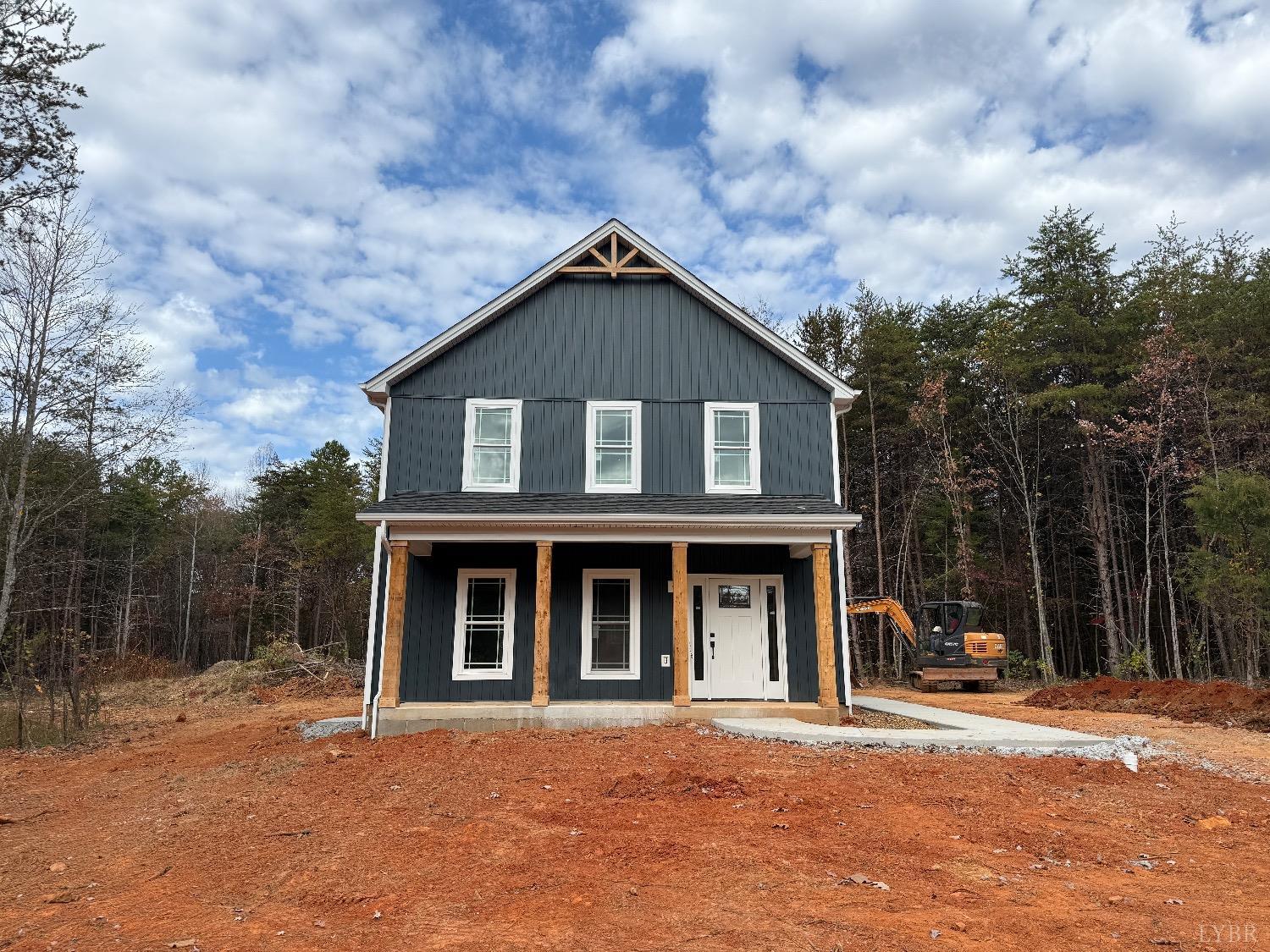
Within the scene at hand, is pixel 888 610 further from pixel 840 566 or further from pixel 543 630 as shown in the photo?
pixel 543 630

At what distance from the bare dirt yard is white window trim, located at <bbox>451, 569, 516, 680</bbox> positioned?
2.23m

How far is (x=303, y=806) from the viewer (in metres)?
7.70

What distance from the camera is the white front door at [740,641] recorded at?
12.9m

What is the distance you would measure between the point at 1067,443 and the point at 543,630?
21728 millimetres

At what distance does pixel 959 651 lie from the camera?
21047 millimetres

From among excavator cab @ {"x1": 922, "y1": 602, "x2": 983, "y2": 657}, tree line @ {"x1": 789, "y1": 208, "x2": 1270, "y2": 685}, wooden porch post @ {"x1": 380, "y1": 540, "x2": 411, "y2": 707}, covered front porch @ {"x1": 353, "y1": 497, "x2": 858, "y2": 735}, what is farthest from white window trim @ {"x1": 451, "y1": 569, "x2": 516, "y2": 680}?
tree line @ {"x1": 789, "y1": 208, "x2": 1270, "y2": 685}

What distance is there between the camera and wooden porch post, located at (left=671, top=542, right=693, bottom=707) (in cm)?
1167

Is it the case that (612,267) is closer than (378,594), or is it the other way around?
(378,594)

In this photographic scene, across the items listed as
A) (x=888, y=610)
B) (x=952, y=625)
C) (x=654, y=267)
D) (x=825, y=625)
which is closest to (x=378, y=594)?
(x=825, y=625)

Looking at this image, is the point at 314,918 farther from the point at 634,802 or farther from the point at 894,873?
the point at 894,873

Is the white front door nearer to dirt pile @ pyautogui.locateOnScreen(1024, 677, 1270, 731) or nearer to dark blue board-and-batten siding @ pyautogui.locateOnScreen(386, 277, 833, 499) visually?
dark blue board-and-batten siding @ pyautogui.locateOnScreen(386, 277, 833, 499)

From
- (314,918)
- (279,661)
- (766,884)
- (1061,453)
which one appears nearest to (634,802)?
(766,884)

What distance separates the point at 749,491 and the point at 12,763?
1217 cm

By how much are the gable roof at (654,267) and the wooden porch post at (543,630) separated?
13.7 feet
